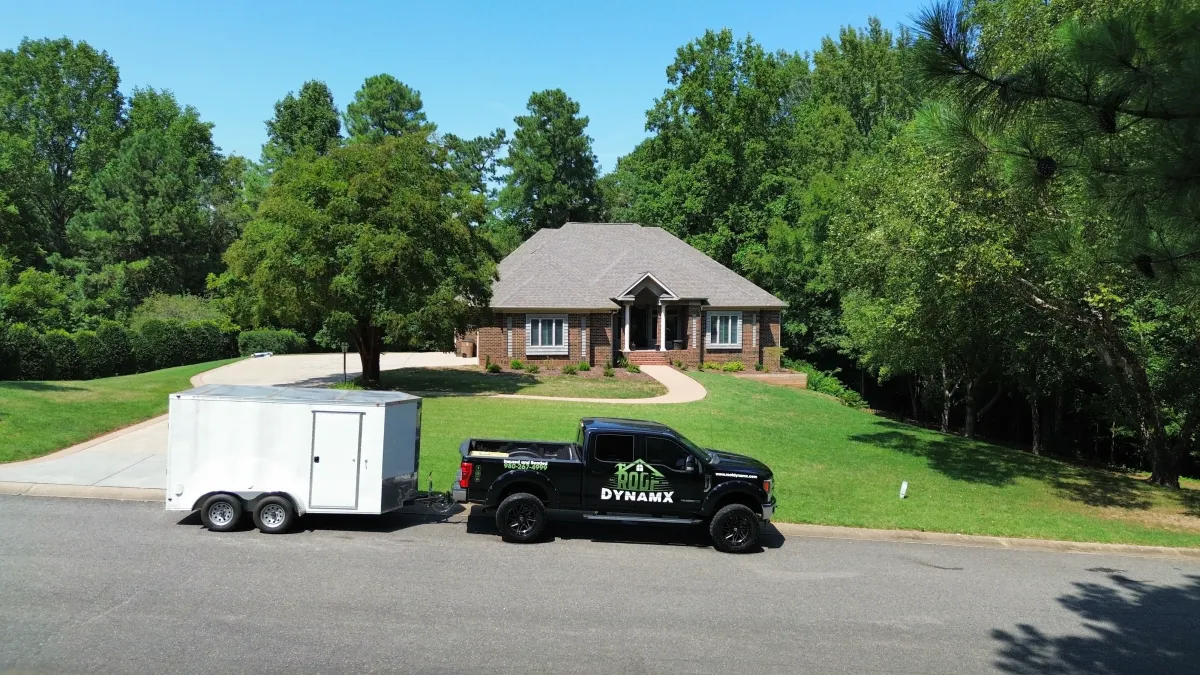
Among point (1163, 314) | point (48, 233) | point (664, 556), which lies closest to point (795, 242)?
point (1163, 314)

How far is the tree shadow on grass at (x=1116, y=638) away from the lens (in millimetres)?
8008

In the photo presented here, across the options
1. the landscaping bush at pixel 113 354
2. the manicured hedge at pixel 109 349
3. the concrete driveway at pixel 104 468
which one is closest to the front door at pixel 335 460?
the concrete driveway at pixel 104 468

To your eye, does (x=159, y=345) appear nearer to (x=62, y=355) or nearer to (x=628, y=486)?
(x=62, y=355)

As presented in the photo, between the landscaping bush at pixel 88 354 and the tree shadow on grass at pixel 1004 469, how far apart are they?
2597 centimetres

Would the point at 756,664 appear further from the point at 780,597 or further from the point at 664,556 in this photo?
the point at 664,556

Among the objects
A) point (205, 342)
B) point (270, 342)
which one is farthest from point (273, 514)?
point (270, 342)

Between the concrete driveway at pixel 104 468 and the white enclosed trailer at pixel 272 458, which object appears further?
the concrete driveway at pixel 104 468

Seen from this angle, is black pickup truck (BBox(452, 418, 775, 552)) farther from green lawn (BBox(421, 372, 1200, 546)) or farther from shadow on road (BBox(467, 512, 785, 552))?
green lawn (BBox(421, 372, 1200, 546))

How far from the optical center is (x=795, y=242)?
1692 inches

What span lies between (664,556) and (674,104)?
4302 cm

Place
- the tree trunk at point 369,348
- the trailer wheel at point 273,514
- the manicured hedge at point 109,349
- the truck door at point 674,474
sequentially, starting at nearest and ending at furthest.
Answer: the trailer wheel at point 273,514, the truck door at point 674,474, the manicured hedge at point 109,349, the tree trunk at point 369,348

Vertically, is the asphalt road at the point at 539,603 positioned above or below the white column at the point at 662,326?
below

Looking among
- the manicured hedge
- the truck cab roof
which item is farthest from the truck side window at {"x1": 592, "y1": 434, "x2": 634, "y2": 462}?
the manicured hedge

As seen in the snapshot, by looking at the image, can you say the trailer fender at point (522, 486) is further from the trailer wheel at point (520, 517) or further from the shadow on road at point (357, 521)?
the shadow on road at point (357, 521)
